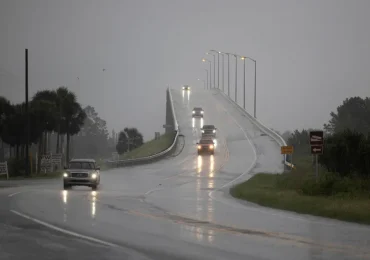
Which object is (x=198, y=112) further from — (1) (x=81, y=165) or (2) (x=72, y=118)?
(1) (x=81, y=165)

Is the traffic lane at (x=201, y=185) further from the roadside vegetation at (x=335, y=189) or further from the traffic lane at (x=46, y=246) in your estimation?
the traffic lane at (x=46, y=246)

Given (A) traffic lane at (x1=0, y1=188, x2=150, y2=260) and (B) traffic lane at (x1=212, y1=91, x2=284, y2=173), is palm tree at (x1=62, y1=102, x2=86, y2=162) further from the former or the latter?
(A) traffic lane at (x1=0, y1=188, x2=150, y2=260)

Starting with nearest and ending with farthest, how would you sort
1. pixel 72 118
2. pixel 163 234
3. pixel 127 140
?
pixel 163 234
pixel 72 118
pixel 127 140

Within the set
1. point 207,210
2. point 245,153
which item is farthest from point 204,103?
point 207,210

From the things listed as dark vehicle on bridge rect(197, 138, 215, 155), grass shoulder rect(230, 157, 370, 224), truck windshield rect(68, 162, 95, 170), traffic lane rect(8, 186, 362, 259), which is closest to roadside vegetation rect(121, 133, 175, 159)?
dark vehicle on bridge rect(197, 138, 215, 155)

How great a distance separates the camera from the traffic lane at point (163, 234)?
1317 cm

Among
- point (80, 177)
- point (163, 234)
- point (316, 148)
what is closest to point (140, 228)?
point (163, 234)

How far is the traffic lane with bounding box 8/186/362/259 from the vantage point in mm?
13172

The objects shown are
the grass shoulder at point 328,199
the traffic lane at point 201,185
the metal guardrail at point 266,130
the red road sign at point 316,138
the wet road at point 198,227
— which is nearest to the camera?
the wet road at point 198,227

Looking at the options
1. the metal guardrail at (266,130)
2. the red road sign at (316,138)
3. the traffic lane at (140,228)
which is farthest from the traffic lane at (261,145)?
the traffic lane at (140,228)

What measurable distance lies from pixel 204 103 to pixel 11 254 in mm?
127354

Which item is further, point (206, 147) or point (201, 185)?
point (206, 147)

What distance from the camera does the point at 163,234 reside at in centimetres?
1627

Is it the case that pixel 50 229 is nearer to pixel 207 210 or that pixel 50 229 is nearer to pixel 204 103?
pixel 207 210
